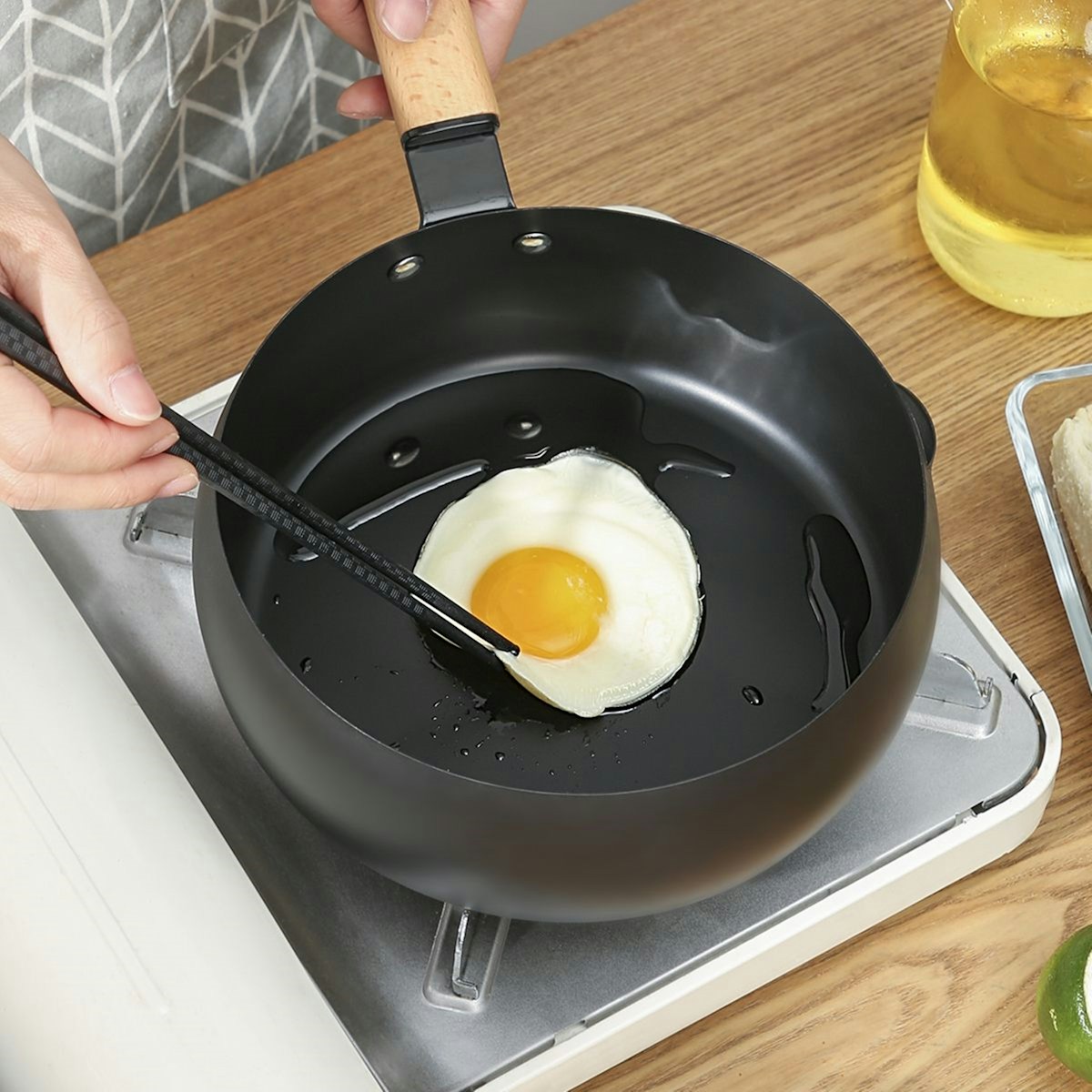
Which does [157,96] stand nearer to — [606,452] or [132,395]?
[606,452]

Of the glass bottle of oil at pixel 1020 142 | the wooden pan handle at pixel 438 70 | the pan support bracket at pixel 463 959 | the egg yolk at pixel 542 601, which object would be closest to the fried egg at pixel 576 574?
the egg yolk at pixel 542 601

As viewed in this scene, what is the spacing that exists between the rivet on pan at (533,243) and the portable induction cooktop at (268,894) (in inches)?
11.4

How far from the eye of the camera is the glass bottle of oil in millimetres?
987

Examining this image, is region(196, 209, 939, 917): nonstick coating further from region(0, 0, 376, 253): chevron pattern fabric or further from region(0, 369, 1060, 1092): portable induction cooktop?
region(0, 0, 376, 253): chevron pattern fabric

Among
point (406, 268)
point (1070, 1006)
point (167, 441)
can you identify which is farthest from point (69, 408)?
point (1070, 1006)

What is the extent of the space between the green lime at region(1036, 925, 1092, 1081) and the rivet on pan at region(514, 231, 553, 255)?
554mm

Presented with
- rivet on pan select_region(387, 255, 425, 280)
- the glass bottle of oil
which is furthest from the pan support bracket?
the glass bottle of oil

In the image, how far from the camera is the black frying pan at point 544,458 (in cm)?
64

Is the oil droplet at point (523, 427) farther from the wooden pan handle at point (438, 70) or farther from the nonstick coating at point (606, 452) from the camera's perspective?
the wooden pan handle at point (438, 70)

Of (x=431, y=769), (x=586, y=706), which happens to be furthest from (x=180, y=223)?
(x=431, y=769)

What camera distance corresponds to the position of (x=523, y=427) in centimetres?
97

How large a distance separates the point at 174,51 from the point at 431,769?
0.90 metres

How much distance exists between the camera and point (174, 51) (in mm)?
1257

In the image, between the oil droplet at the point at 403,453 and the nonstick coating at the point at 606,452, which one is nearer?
the nonstick coating at the point at 606,452
